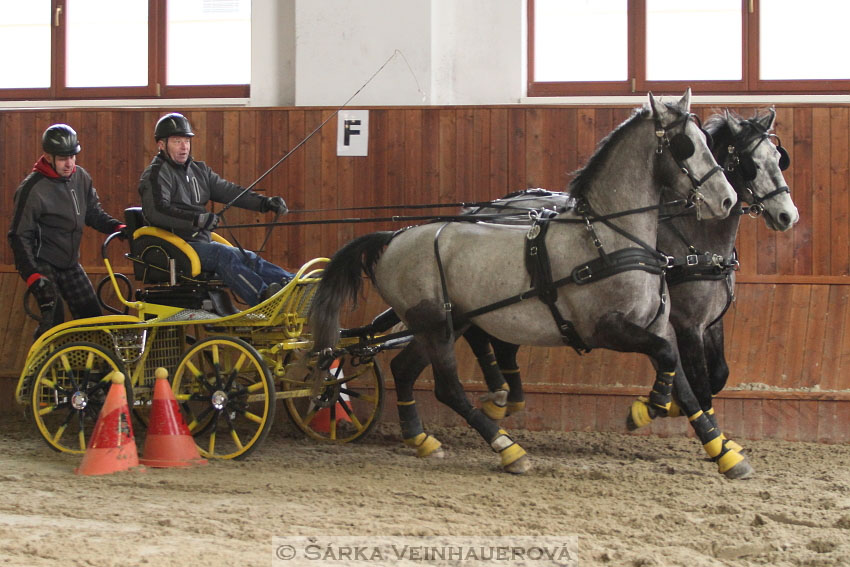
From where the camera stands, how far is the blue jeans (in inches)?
214

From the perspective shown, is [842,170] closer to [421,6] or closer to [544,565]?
[421,6]

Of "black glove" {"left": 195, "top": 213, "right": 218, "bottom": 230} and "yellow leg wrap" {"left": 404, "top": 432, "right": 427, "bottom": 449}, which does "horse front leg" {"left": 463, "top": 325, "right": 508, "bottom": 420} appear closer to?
"yellow leg wrap" {"left": 404, "top": 432, "right": 427, "bottom": 449}

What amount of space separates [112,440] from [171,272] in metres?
1.01

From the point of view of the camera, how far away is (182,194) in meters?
5.73

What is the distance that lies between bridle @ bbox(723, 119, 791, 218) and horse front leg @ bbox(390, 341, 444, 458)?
2.03 meters

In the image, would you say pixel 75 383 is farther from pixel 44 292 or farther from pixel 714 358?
pixel 714 358

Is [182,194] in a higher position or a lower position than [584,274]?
higher

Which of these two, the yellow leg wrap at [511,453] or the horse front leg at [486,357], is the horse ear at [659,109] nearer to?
the horse front leg at [486,357]

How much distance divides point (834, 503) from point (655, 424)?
84.0 inches

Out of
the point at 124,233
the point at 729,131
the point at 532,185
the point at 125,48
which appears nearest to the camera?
the point at 729,131

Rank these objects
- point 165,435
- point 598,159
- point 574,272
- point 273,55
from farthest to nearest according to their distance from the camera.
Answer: point 273,55 → point 165,435 → point 598,159 → point 574,272

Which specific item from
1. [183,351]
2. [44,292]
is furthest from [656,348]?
[44,292]

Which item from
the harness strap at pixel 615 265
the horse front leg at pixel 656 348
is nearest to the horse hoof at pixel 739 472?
the horse front leg at pixel 656 348

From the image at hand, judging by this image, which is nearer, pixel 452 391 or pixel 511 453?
pixel 511 453
